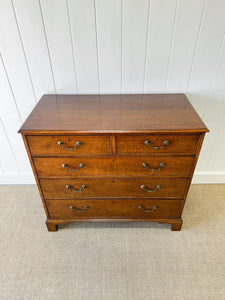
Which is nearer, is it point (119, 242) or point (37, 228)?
point (119, 242)

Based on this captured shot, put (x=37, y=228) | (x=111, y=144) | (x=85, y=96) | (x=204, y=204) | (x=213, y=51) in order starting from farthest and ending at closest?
(x=204, y=204)
(x=37, y=228)
(x=85, y=96)
(x=213, y=51)
(x=111, y=144)

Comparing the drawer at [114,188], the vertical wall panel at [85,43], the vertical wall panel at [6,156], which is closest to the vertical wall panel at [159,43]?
the vertical wall panel at [85,43]

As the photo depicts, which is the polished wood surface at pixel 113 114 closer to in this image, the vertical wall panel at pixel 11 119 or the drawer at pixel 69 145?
the drawer at pixel 69 145

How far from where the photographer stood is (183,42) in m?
1.31

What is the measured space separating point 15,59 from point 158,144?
105 cm

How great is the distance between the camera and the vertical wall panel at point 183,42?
1.21 meters

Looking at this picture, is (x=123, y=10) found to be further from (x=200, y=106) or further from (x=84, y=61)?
(x=200, y=106)

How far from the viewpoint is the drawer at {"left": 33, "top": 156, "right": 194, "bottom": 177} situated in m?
1.21

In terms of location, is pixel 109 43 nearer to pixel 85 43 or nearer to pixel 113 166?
pixel 85 43

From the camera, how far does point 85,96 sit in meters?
1.45

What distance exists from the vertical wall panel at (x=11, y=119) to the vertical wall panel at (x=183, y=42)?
3.62 ft

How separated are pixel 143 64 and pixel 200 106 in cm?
52

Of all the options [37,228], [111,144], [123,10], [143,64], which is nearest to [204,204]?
[111,144]

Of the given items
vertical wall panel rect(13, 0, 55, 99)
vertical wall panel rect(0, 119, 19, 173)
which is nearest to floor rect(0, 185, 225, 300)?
vertical wall panel rect(0, 119, 19, 173)
